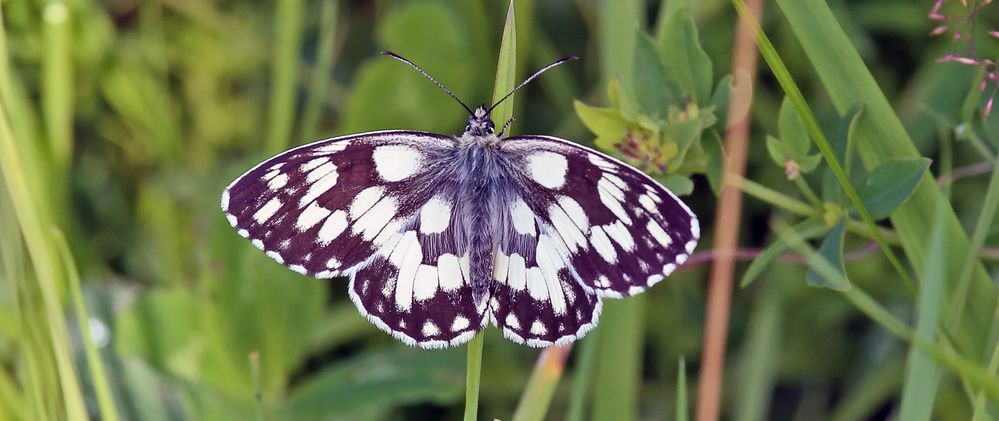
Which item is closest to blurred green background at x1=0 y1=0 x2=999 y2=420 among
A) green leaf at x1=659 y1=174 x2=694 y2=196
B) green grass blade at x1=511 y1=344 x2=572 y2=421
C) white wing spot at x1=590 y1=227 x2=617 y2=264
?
green grass blade at x1=511 y1=344 x2=572 y2=421

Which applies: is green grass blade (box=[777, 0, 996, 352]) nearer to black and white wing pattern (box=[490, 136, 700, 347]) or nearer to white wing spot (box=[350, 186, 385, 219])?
black and white wing pattern (box=[490, 136, 700, 347])

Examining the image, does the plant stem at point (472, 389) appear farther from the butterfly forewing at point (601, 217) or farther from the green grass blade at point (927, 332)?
the green grass blade at point (927, 332)

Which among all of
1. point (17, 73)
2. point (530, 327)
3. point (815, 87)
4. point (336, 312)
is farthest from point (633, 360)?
point (17, 73)

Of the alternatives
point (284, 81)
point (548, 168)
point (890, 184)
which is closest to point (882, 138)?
point (890, 184)

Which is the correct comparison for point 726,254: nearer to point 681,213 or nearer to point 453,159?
point 681,213

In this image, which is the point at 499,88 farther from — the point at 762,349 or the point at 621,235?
the point at 762,349

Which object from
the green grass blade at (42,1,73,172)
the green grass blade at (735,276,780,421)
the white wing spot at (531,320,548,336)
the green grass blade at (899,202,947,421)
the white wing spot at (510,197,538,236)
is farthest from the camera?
the green grass blade at (42,1,73,172)
